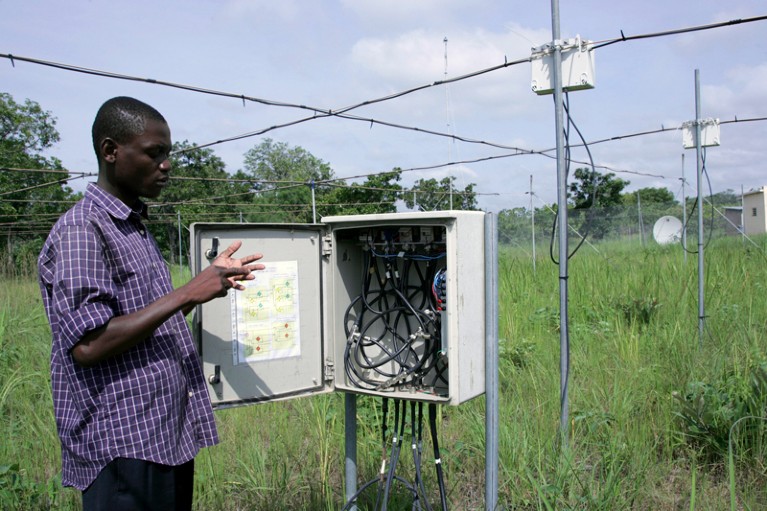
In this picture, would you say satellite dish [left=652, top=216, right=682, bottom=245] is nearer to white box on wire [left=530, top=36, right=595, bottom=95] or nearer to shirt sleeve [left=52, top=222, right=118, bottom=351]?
white box on wire [left=530, top=36, right=595, bottom=95]

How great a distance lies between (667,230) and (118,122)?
37.9ft

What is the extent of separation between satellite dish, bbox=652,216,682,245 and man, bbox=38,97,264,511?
35.8 ft

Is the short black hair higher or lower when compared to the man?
higher

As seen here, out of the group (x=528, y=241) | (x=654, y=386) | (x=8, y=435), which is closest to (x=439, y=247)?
(x=654, y=386)

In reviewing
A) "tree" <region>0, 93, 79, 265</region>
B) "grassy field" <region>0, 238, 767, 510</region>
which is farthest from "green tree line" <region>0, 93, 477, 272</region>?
"grassy field" <region>0, 238, 767, 510</region>

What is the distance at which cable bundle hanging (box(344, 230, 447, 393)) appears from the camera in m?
2.36

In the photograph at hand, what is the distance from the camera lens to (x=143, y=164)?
175 centimetres

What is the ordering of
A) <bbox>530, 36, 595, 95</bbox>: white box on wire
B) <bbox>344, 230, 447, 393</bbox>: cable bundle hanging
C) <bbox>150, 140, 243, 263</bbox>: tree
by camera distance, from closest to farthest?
<bbox>344, 230, 447, 393</bbox>: cable bundle hanging
<bbox>530, 36, 595, 95</bbox>: white box on wire
<bbox>150, 140, 243, 263</bbox>: tree

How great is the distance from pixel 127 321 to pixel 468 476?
230 centimetres

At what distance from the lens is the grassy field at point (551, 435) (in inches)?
117

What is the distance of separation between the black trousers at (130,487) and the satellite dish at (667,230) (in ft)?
36.0

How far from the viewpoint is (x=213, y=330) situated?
85.4 inches

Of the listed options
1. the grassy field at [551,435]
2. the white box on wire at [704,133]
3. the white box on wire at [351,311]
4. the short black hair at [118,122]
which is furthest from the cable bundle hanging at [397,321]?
the white box on wire at [704,133]

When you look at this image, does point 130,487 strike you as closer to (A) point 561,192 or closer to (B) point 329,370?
(B) point 329,370
